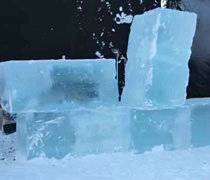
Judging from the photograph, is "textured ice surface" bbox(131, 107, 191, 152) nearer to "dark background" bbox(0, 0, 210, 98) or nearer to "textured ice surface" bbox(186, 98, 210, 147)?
"textured ice surface" bbox(186, 98, 210, 147)

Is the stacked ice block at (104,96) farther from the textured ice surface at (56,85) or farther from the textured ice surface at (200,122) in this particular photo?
the textured ice surface at (200,122)

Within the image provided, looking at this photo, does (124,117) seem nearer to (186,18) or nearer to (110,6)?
(186,18)

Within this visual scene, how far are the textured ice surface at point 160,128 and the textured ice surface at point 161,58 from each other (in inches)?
3.1

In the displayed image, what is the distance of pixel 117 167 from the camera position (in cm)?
156

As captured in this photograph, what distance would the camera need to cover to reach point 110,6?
8.35 ft

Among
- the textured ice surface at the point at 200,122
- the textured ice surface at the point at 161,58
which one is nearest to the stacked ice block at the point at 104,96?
the textured ice surface at the point at 161,58

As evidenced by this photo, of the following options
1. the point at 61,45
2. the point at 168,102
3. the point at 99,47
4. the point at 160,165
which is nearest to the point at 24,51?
the point at 61,45

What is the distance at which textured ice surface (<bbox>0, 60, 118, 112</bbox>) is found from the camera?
1585 millimetres

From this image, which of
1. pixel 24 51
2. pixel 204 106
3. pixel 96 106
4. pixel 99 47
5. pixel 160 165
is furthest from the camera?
pixel 99 47

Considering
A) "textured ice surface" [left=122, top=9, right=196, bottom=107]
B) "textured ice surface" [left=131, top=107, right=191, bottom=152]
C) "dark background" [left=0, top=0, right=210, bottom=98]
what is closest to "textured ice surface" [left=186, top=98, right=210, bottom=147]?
"textured ice surface" [left=131, top=107, right=191, bottom=152]

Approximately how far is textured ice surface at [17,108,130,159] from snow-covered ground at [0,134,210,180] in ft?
0.15

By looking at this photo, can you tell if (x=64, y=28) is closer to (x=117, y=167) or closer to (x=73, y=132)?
(x=73, y=132)

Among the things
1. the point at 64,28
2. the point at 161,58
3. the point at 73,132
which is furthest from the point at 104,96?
the point at 64,28

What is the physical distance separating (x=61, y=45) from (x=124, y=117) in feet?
3.00
